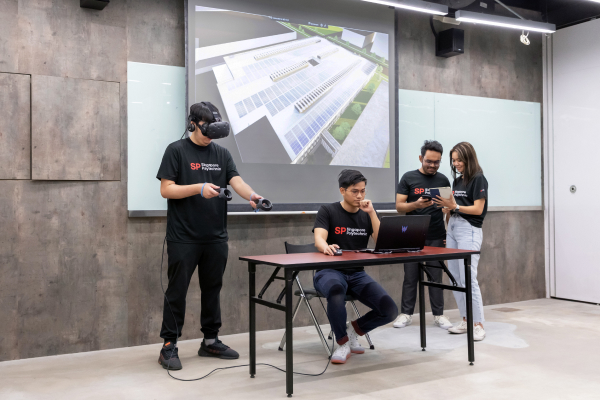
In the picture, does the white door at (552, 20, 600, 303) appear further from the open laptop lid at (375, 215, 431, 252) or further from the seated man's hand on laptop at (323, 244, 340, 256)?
the seated man's hand on laptop at (323, 244, 340, 256)

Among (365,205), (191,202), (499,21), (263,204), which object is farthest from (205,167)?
(499,21)

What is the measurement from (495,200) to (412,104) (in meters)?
1.53

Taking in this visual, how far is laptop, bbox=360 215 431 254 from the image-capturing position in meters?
3.52

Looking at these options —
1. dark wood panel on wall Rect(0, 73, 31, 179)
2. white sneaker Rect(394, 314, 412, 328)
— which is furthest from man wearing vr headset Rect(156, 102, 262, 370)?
white sneaker Rect(394, 314, 412, 328)

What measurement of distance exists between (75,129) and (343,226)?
2.20 meters

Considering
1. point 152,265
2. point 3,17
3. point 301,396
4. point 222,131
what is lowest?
point 301,396

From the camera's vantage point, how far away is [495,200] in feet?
20.4

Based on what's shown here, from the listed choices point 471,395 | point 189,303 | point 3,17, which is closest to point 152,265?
point 189,303

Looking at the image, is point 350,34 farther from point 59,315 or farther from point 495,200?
point 59,315

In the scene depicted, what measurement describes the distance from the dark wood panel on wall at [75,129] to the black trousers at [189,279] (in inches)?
40.3

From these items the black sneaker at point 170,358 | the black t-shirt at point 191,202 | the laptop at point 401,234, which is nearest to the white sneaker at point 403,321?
the laptop at point 401,234

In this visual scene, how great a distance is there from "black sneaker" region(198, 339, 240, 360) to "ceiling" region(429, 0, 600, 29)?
14.1ft

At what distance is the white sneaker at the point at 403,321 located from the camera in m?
4.95

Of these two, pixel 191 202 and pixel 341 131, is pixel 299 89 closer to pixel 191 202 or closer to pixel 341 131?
pixel 341 131
